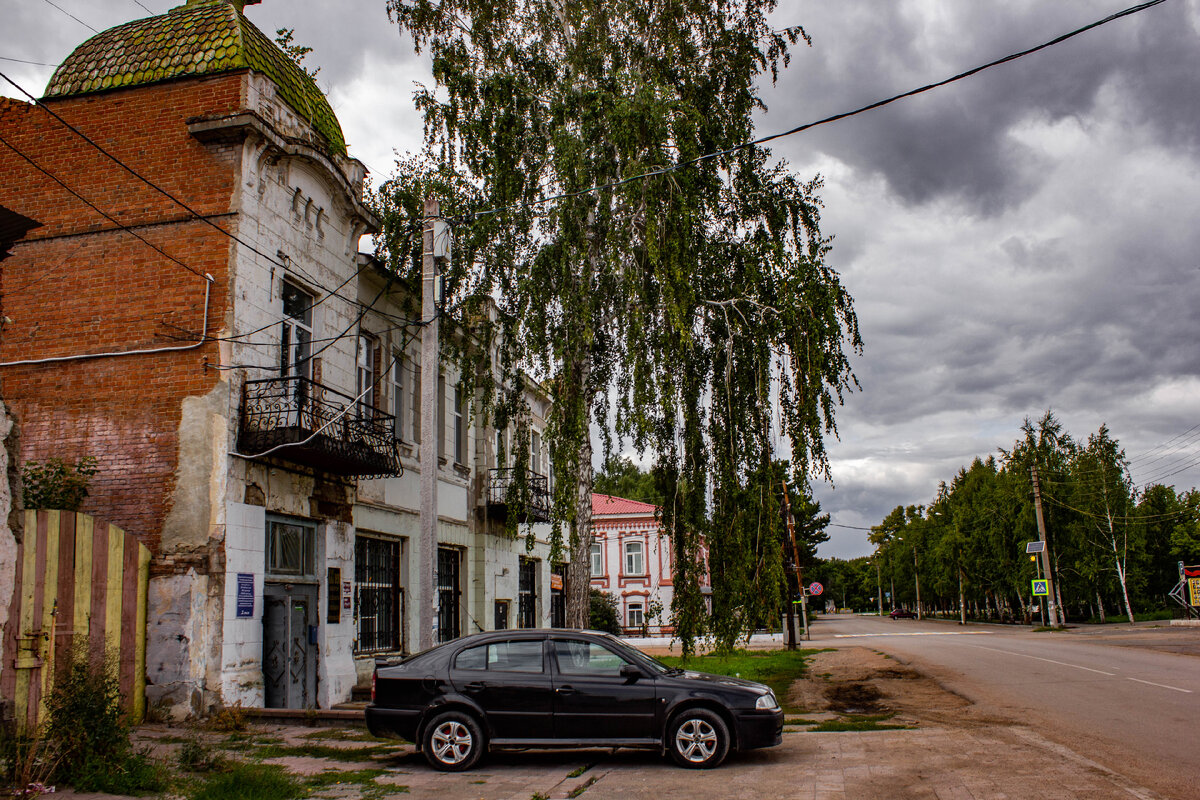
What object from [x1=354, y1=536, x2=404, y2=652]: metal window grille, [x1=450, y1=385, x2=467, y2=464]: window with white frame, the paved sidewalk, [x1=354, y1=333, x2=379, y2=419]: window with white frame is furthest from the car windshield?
[x1=450, y1=385, x2=467, y2=464]: window with white frame

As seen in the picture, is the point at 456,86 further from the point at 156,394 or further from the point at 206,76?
the point at 156,394

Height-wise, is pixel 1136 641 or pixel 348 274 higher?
pixel 348 274

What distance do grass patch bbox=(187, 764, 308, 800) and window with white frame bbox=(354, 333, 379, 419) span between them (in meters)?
9.06

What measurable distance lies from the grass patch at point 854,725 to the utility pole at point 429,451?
4.98 m

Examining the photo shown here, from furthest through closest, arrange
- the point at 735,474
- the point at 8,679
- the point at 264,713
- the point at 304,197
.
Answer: the point at 304,197
the point at 735,474
the point at 264,713
the point at 8,679

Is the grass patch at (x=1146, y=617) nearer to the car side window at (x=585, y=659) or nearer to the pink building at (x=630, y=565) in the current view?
the pink building at (x=630, y=565)

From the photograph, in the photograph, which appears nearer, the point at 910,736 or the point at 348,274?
the point at 910,736

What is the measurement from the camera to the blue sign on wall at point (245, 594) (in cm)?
1221

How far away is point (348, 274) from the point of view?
53.2 feet

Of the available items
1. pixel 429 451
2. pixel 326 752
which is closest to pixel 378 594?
→ pixel 429 451

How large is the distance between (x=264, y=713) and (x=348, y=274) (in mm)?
7607

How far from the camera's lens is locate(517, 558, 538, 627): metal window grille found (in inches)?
952

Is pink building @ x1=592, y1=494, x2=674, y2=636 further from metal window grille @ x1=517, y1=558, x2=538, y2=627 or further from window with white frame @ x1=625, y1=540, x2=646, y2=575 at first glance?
metal window grille @ x1=517, y1=558, x2=538, y2=627

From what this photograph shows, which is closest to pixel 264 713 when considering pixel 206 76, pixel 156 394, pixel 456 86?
pixel 156 394
